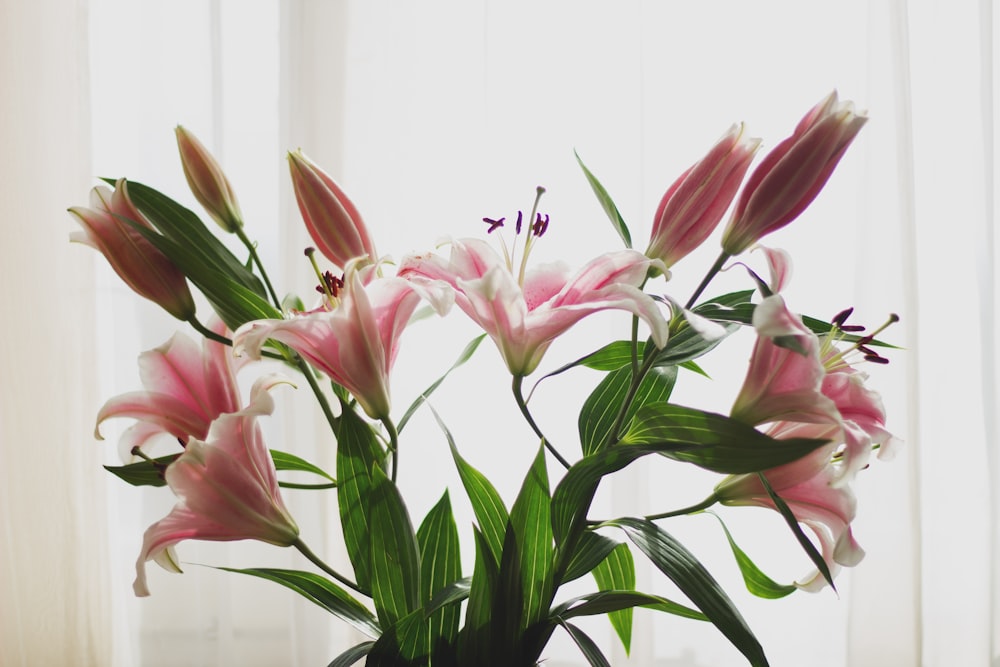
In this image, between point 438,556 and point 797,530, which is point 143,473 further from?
point 797,530

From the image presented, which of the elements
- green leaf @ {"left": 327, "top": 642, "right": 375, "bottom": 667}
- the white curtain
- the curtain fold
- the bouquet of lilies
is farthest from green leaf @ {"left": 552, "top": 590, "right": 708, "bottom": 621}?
the curtain fold

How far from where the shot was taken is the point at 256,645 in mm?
1490

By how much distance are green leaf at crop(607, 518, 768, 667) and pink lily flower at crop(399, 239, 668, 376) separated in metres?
0.11

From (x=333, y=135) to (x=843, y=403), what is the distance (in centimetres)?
121

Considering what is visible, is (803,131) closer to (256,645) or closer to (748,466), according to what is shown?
(748,466)

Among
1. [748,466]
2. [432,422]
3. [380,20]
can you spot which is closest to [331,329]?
[748,466]

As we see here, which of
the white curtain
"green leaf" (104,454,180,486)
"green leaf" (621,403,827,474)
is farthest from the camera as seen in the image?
the white curtain

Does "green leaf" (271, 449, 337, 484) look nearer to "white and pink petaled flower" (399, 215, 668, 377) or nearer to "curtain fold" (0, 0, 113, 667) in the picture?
"white and pink petaled flower" (399, 215, 668, 377)

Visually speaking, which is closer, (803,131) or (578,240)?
(803,131)

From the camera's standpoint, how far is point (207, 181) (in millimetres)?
496

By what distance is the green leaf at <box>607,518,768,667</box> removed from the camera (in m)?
0.40

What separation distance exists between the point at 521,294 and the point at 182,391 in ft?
0.64

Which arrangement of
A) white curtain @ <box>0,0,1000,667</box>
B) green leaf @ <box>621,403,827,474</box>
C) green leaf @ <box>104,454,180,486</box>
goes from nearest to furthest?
1. green leaf @ <box>621,403,827,474</box>
2. green leaf @ <box>104,454,180,486</box>
3. white curtain @ <box>0,0,1000,667</box>

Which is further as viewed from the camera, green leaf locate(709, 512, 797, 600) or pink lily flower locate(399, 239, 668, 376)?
green leaf locate(709, 512, 797, 600)
